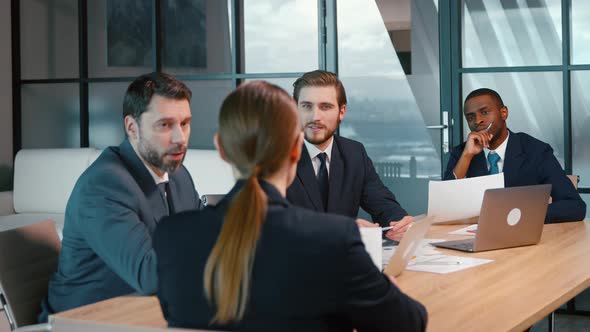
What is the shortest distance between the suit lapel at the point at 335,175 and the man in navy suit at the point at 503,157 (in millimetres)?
782

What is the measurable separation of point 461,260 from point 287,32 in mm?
3420

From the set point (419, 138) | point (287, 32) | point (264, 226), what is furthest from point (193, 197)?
point (287, 32)

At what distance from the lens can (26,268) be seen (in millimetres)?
2387

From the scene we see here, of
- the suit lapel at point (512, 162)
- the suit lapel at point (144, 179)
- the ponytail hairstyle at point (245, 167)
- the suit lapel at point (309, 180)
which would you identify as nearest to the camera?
the ponytail hairstyle at point (245, 167)

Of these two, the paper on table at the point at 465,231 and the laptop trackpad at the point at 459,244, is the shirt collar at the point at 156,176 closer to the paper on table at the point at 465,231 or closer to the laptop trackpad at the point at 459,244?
the laptop trackpad at the point at 459,244

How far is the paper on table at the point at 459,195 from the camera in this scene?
297 cm

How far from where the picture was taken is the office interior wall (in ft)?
21.3

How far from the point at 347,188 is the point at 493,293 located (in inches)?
47.5

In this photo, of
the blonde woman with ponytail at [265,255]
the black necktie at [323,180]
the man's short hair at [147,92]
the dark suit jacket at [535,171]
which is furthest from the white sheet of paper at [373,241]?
the dark suit jacket at [535,171]

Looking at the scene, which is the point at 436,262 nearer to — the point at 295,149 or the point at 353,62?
the point at 295,149

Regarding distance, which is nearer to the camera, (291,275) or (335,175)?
(291,275)

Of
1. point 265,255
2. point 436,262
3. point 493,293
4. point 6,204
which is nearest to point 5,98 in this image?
point 6,204

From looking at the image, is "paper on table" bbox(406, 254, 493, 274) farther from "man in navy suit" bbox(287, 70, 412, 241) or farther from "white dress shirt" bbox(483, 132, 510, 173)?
"white dress shirt" bbox(483, 132, 510, 173)

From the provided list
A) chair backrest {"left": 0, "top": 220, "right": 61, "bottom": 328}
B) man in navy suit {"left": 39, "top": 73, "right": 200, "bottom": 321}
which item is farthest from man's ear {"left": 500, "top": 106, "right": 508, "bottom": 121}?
chair backrest {"left": 0, "top": 220, "right": 61, "bottom": 328}
